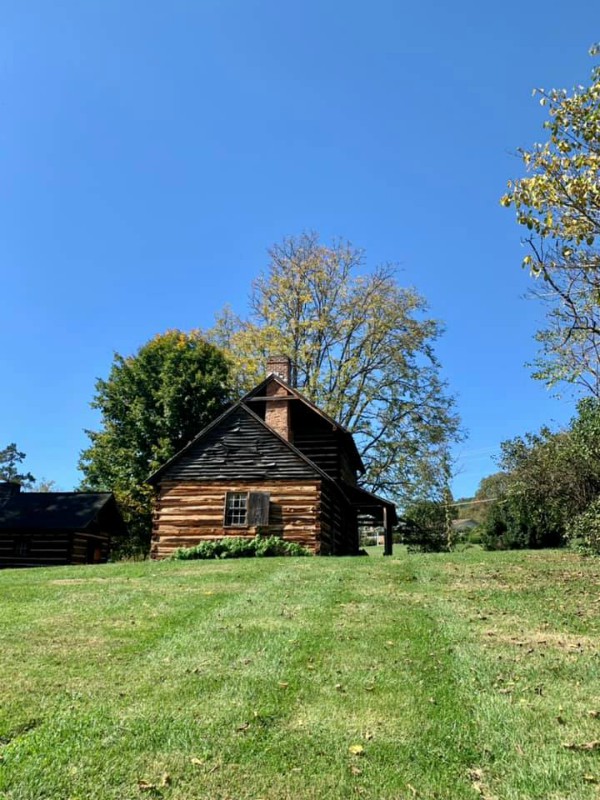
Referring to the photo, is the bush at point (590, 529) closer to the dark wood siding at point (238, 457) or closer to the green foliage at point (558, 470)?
the green foliage at point (558, 470)

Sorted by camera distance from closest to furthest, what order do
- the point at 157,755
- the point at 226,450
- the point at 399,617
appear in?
1. the point at 157,755
2. the point at 399,617
3. the point at 226,450

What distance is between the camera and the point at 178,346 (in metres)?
35.2

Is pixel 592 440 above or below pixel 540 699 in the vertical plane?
above

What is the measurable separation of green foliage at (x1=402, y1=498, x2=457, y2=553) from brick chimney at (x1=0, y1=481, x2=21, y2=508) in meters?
20.8

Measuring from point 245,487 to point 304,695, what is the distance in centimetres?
1700

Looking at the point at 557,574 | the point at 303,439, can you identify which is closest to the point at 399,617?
the point at 557,574

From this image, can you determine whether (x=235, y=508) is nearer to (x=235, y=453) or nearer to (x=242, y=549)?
(x=235, y=453)

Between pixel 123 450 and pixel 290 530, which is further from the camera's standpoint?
pixel 123 450

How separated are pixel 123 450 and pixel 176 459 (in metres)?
11.4

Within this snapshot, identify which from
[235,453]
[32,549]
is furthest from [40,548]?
[235,453]

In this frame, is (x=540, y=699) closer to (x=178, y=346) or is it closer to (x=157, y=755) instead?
(x=157, y=755)

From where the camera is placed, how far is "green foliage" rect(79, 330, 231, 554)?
33531 millimetres

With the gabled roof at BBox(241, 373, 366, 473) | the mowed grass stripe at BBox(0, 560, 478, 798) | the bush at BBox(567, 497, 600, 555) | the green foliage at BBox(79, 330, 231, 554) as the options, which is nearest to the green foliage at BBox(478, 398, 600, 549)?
the bush at BBox(567, 497, 600, 555)

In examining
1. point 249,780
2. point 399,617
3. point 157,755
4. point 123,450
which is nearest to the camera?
point 249,780
